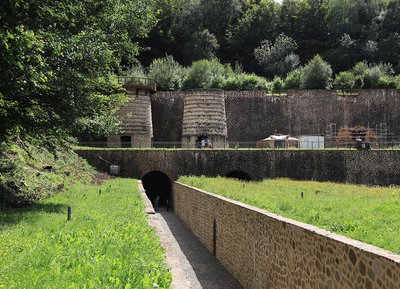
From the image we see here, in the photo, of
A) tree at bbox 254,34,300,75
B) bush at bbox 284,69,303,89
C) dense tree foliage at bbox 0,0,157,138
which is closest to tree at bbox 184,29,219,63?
tree at bbox 254,34,300,75

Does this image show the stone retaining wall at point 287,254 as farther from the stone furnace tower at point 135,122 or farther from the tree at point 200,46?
the tree at point 200,46

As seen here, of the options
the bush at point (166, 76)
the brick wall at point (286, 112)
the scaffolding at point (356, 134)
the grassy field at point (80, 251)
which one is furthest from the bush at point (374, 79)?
the grassy field at point (80, 251)

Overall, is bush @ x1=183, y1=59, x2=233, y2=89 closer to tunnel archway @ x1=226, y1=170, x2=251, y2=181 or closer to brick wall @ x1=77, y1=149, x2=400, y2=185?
tunnel archway @ x1=226, y1=170, x2=251, y2=181

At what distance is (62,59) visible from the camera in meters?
12.8

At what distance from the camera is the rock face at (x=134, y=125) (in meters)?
35.0

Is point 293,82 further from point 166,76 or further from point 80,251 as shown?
point 80,251

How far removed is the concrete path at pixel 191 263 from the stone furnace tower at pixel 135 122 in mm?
15873

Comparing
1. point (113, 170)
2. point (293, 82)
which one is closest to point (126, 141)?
point (113, 170)

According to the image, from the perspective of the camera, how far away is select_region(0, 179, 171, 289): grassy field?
517 cm

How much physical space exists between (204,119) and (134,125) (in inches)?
217

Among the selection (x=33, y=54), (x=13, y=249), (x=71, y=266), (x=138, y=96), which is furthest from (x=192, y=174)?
(x=71, y=266)

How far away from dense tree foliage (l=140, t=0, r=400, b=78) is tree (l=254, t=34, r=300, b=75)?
19 centimetres

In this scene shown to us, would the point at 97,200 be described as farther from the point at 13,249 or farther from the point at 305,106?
the point at 305,106

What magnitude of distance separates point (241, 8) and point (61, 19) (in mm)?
67935
